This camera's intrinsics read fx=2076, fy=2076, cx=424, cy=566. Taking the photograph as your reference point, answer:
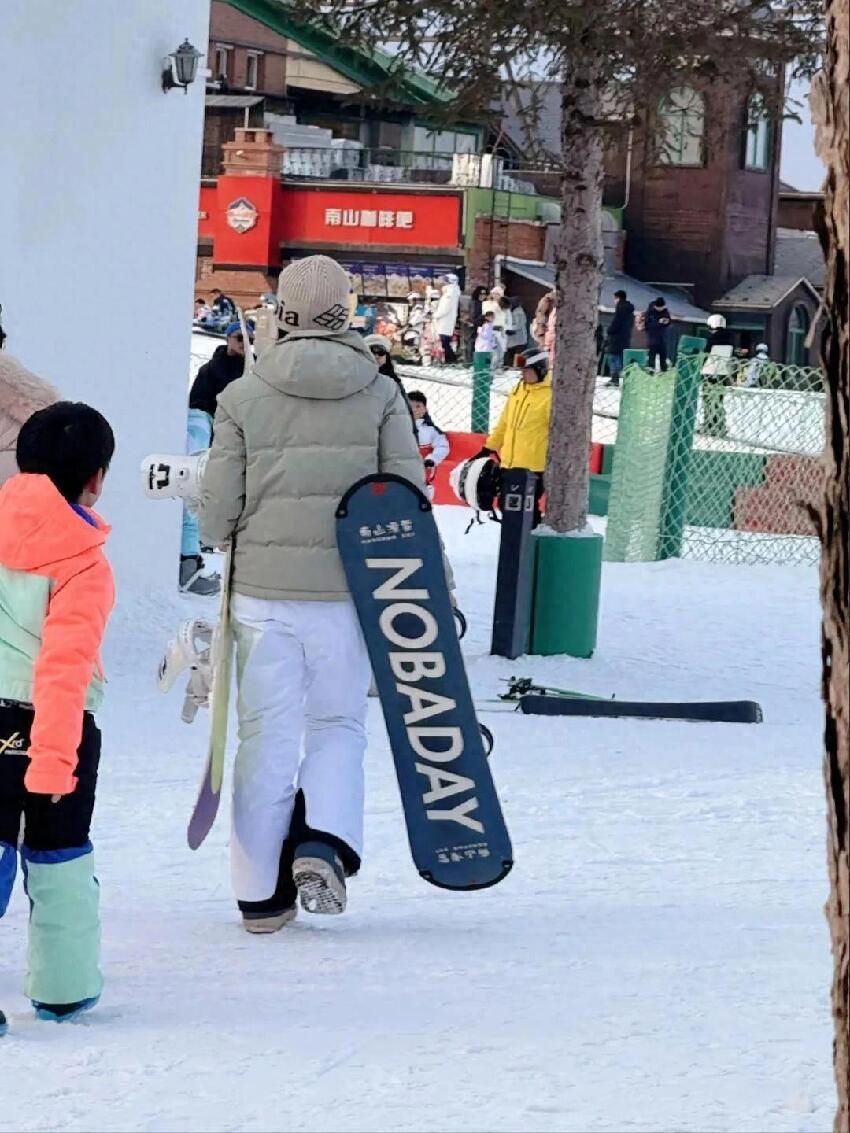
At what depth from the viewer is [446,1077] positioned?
378 centimetres

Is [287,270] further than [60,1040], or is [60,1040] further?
[287,270]

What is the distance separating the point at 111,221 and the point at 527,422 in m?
3.56

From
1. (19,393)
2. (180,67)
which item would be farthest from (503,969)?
(180,67)

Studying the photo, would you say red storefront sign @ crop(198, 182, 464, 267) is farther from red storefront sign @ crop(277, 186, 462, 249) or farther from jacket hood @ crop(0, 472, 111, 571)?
jacket hood @ crop(0, 472, 111, 571)

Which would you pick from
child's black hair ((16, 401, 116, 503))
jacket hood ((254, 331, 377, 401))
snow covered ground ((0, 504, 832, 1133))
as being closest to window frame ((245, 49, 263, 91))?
snow covered ground ((0, 504, 832, 1133))

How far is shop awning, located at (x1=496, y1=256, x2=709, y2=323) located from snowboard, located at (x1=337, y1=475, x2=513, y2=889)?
32.4 meters

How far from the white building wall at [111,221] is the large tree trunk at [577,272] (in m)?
1.90

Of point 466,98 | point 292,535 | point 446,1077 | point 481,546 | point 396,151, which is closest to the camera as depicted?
point 446,1077

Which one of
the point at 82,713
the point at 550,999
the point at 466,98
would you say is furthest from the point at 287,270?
the point at 466,98

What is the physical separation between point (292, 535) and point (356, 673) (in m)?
0.37

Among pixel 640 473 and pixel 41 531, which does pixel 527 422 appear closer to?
pixel 640 473

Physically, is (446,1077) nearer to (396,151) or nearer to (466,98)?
(466,98)

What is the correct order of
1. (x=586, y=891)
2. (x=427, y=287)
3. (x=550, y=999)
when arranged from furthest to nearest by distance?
1. (x=427, y=287)
2. (x=586, y=891)
3. (x=550, y=999)

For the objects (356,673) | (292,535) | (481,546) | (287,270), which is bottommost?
(481,546)
